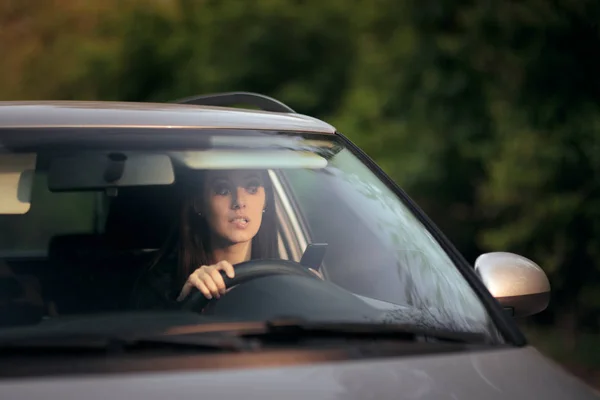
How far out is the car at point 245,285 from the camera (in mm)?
2355

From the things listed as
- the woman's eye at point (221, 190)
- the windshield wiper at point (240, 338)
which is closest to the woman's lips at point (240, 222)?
the woman's eye at point (221, 190)

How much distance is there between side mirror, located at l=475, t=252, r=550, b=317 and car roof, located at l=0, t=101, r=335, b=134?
0.63 metres

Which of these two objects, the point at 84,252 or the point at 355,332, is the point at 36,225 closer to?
the point at 84,252

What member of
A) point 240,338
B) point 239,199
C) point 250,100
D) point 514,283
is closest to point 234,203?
point 239,199

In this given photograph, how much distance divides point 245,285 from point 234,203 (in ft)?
1.60

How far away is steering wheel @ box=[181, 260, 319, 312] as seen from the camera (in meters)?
3.03

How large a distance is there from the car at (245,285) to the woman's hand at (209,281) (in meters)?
0.02

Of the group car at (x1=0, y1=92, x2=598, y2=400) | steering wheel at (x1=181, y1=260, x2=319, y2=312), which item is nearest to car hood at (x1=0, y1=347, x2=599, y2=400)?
car at (x1=0, y1=92, x2=598, y2=400)

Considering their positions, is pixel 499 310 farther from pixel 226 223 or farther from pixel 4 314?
pixel 4 314

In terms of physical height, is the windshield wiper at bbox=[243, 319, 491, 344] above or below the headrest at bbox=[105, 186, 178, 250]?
below

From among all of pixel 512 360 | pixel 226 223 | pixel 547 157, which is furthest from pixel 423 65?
pixel 512 360

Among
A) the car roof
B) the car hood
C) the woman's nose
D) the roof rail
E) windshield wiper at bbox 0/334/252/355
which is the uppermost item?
the roof rail

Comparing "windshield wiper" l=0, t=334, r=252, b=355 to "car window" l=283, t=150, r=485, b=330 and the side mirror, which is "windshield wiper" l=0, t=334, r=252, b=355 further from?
the side mirror

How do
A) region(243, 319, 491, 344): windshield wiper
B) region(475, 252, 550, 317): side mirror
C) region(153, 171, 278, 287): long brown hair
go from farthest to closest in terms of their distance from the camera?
region(153, 171, 278, 287): long brown hair, region(475, 252, 550, 317): side mirror, region(243, 319, 491, 344): windshield wiper
